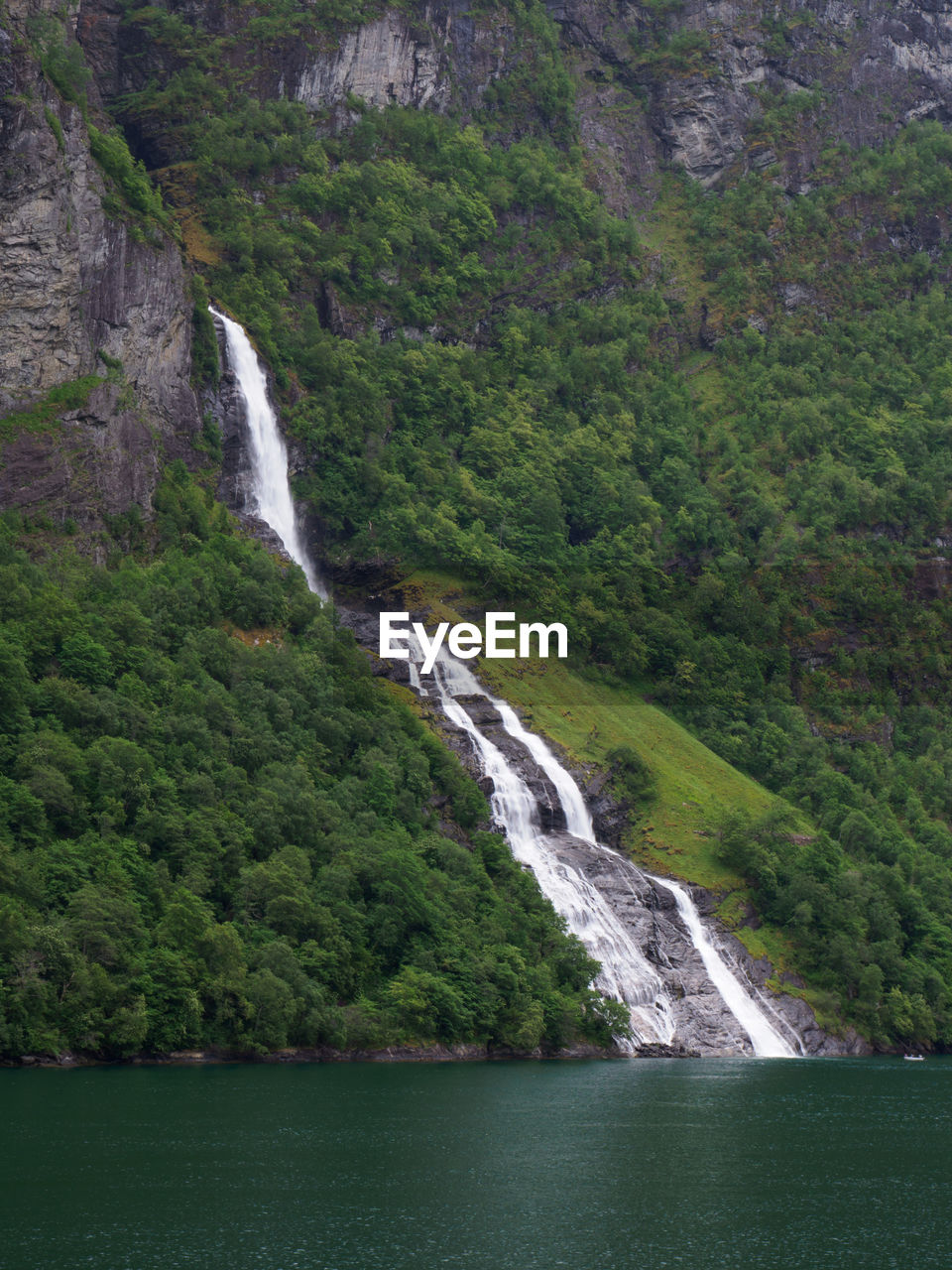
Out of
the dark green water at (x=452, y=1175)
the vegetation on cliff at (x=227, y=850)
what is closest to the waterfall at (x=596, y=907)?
the vegetation on cliff at (x=227, y=850)

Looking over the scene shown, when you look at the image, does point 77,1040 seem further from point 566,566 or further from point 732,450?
point 732,450

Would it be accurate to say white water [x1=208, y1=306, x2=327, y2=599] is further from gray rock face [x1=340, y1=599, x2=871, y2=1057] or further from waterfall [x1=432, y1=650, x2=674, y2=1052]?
gray rock face [x1=340, y1=599, x2=871, y2=1057]

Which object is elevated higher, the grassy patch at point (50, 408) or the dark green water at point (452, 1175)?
the grassy patch at point (50, 408)

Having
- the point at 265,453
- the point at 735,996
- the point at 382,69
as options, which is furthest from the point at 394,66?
the point at 735,996

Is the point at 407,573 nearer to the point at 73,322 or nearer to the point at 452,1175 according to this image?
the point at 73,322

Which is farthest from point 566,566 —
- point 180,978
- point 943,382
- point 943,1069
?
point 180,978

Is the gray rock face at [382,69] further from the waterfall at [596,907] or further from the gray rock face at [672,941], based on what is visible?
the gray rock face at [672,941]
